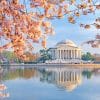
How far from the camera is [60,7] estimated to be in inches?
165

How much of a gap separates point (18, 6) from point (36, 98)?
70.6ft

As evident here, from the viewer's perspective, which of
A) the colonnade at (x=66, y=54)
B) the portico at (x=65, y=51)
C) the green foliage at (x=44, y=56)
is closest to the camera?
the green foliage at (x=44, y=56)

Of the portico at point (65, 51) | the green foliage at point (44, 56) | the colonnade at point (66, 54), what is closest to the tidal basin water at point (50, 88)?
the green foliage at point (44, 56)

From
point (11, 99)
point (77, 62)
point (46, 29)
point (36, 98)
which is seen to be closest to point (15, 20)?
point (46, 29)

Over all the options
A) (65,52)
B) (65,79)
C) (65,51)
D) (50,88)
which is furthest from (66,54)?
(50,88)

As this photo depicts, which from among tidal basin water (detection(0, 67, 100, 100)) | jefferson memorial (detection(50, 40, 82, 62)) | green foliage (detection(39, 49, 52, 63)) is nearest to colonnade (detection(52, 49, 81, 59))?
jefferson memorial (detection(50, 40, 82, 62))

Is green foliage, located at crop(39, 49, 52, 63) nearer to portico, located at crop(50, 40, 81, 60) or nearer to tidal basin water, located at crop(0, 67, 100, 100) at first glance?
portico, located at crop(50, 40, 81, 60)

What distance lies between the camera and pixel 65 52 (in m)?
96.6

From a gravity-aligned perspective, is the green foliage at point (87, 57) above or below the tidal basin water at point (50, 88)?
above

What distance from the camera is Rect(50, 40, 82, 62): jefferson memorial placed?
312ft

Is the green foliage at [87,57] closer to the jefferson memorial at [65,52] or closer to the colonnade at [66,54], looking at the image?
the jefferson memorial at [65,52]

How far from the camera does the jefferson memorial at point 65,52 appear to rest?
312 ft

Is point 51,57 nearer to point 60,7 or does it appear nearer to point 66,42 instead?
point 66,42

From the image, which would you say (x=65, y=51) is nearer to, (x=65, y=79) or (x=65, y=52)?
(x=65, y=52)
